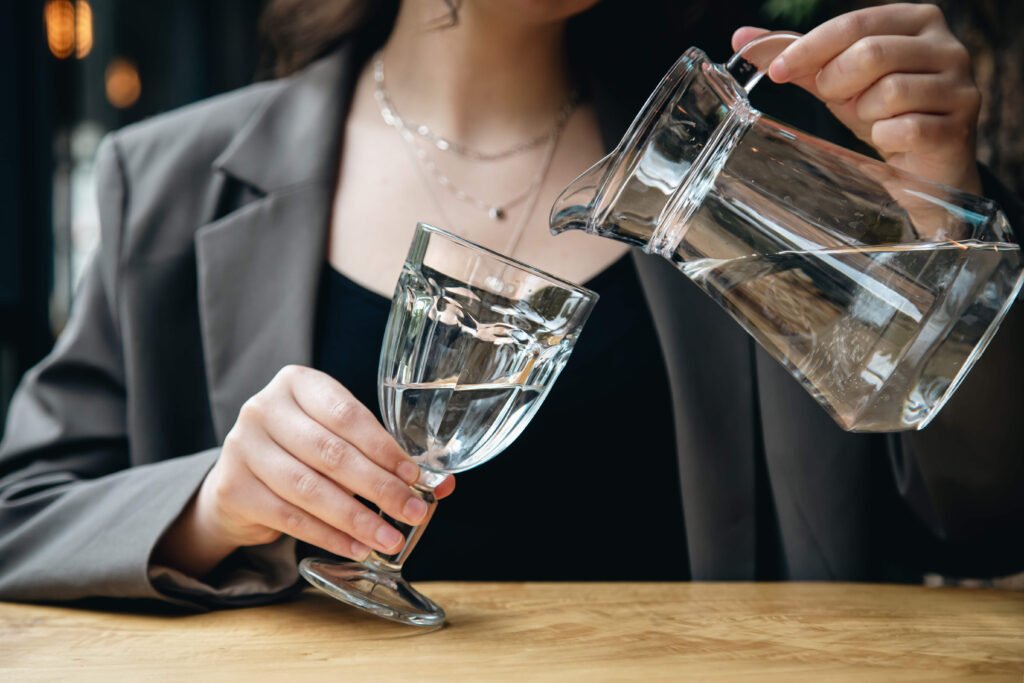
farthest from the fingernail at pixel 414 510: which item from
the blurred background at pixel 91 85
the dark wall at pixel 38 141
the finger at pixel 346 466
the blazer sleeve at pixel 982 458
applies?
the dark wall at pixel 38 141

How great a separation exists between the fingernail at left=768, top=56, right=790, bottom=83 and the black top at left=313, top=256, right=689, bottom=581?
454mm

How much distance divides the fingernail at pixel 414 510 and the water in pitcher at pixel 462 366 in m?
0.03

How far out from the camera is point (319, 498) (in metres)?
0.69

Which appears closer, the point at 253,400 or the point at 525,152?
the point at 253,400

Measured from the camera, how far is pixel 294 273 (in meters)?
1.12

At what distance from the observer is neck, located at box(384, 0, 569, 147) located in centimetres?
125

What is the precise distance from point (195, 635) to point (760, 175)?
0.52m

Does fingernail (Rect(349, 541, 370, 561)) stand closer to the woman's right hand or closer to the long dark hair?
the woman's right hand

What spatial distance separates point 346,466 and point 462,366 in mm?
115

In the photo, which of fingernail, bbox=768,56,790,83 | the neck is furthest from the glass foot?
the neck

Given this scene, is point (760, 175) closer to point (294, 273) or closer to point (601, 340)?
Answer: point (601, 340)

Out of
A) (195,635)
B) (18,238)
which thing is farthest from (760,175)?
(18,238)

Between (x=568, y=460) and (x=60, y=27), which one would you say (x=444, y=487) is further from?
(x=60, y=27)

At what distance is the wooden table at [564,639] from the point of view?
602 mm
